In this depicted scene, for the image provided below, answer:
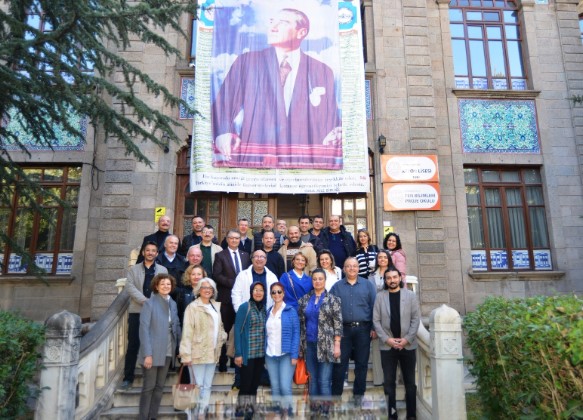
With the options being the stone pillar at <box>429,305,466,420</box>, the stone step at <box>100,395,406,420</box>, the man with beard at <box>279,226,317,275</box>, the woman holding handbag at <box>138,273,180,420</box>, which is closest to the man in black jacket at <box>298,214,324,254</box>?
the man with beard at <box>279,226,317,275</box>

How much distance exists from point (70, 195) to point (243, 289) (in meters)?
7.29

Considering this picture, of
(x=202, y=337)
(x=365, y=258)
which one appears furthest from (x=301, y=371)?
(x=365, y=258)

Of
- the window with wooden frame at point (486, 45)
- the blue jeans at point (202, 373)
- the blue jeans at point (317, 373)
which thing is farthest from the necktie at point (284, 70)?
the blue jeans at point (202, 373)

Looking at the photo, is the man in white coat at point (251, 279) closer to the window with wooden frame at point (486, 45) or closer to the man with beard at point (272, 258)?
the man with beard at point (272, 258)

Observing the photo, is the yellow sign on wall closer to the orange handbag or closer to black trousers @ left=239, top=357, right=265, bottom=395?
black trousers @ left=239, top=357, right=265, bottom=395

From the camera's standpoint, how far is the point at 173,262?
686 centimetres

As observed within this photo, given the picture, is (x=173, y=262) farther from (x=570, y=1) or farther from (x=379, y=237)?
(x=570, y=1)

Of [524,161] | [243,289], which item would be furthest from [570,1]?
[243,289]

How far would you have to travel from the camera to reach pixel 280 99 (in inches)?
436

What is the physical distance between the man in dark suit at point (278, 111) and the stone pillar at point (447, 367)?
586 cm

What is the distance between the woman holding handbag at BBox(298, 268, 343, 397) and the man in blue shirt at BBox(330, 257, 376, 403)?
147 mm

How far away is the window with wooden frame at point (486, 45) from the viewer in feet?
41.4

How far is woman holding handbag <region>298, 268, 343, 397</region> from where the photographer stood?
18.5ft

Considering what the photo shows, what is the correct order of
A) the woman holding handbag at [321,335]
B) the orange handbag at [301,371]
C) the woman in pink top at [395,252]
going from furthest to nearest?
the woman in pink top at [395,252], the orange handbag at [301,371], the woman holding handbag at [321,335]
